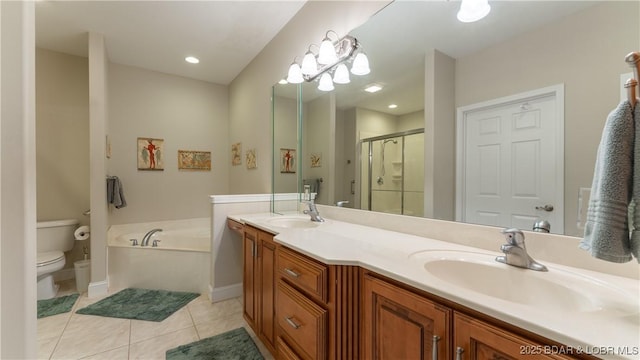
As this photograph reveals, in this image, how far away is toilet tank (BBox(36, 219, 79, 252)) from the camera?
259cm

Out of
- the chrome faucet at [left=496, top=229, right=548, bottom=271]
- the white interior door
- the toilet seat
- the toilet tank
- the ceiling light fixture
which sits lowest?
the toilet seat

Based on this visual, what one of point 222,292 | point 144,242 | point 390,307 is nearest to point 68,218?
point 144,242

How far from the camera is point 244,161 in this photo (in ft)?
11.2

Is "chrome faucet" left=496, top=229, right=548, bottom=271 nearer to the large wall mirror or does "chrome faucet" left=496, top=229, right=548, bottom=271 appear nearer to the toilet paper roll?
the large wall mirror

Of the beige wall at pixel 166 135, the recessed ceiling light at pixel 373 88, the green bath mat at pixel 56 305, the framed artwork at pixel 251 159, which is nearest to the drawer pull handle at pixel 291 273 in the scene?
the recessed ceiling light at pixel 373 88

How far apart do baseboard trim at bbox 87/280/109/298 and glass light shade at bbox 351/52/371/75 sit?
9.96 feet

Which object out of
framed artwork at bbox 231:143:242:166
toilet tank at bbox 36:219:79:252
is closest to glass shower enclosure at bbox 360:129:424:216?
framed artwork at bbox 231:143:242:166

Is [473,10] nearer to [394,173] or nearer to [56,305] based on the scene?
[394,173]

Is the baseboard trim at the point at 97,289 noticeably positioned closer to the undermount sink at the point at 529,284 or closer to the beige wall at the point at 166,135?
the beige wall at the point at 166,135

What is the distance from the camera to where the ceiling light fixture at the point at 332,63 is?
1.76 meters

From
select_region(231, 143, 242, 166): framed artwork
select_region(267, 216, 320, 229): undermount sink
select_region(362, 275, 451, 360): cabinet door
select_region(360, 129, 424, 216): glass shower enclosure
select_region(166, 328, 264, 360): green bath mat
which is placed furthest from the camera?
select_region(231, 143, 242, 166): framed artwork

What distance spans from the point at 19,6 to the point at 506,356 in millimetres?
1379

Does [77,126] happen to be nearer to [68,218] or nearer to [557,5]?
[68,218]

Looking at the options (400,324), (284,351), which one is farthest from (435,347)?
(284,351)
